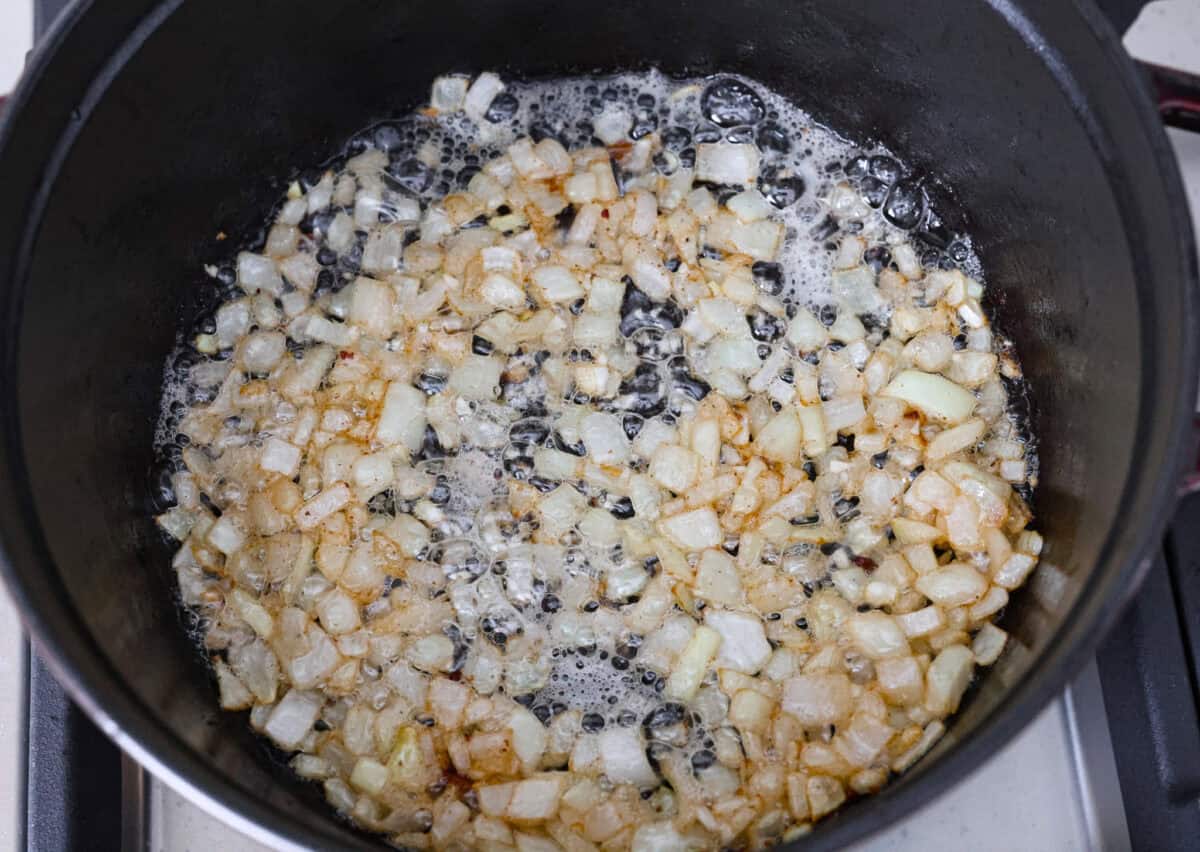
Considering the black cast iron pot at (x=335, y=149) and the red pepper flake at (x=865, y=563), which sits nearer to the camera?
the black cast iron pot at (x=335, y=149)

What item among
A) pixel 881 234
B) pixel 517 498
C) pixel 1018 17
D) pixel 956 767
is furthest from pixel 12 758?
pixel 1018 17

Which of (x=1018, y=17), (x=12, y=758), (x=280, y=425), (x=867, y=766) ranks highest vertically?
(x=1018, y=17)

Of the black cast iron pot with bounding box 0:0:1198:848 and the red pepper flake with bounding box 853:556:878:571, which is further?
the red pepper flake with bounding box 853:556:878:571

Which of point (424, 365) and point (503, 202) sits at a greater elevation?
point (503, 202)

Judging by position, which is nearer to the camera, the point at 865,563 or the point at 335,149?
the point at 865,563

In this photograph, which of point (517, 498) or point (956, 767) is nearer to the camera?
point (956, 767)

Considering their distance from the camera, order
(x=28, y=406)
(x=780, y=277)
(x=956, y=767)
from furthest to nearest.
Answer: (x=780, y=277) < (x=28, y=406) < (x=956, y=767)

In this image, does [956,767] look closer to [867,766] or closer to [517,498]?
[867,766]

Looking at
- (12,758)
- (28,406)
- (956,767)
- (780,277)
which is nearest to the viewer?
(956,767)
